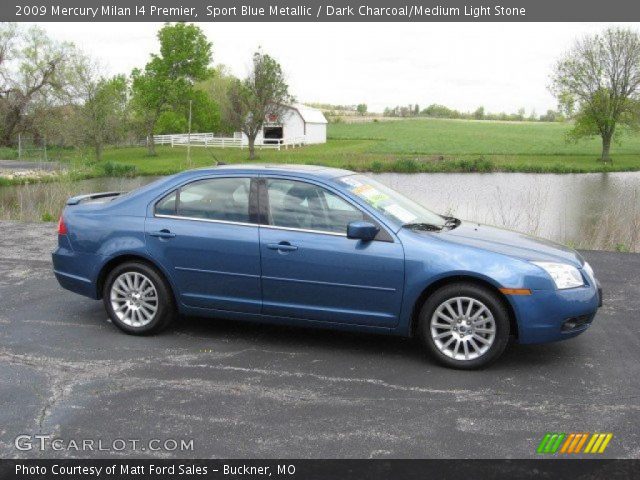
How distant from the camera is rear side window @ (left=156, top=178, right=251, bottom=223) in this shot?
637 centimetres

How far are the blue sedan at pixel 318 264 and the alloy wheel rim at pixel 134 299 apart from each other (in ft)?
0.03

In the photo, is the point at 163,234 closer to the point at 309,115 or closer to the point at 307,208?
the point at 307,208

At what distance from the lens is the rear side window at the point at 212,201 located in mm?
6367

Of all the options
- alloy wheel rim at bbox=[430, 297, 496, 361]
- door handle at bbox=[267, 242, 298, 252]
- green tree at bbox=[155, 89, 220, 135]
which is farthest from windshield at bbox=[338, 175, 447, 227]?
green tree at bbox=[155, 89, 220, 135]

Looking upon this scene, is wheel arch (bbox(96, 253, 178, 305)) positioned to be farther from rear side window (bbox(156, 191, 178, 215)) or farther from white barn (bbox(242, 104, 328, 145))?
white barn (bbox(242, 104, 328, 145))

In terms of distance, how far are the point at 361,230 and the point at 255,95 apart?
51.9 metres

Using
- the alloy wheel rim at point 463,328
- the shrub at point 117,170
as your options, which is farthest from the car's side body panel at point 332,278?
the shrub at point 117,170

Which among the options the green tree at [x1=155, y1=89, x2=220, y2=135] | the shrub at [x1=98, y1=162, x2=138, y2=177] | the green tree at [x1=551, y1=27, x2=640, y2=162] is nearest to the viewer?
the shrub at [x1=98, y1=162, x2=138, y2=177]

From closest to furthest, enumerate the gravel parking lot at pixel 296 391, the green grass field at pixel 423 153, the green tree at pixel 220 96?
1. the gravel parking lot at pixel 296 391
2. the green grass field at pixel 423 153
3. the green tree at pixel 220 96

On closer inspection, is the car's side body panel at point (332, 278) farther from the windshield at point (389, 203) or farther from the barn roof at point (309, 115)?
the barn roof at point (309, 115)

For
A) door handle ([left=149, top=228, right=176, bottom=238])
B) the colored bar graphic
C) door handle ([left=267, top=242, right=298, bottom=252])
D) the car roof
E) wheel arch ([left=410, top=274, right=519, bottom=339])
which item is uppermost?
the car roof

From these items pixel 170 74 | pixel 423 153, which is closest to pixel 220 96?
pixel 170 74

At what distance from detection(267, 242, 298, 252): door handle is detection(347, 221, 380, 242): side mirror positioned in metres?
0.54
